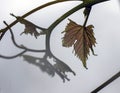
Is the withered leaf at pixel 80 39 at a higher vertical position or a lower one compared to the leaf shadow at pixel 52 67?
higher

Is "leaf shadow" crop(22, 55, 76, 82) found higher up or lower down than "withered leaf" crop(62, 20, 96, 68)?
lower down

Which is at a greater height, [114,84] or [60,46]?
[60,46]

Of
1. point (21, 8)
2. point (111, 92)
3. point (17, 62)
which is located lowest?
point (111, 92)

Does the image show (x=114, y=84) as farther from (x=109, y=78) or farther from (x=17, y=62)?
(x=17, y=62)

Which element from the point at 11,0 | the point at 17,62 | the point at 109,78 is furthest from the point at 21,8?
the point at 109,78
